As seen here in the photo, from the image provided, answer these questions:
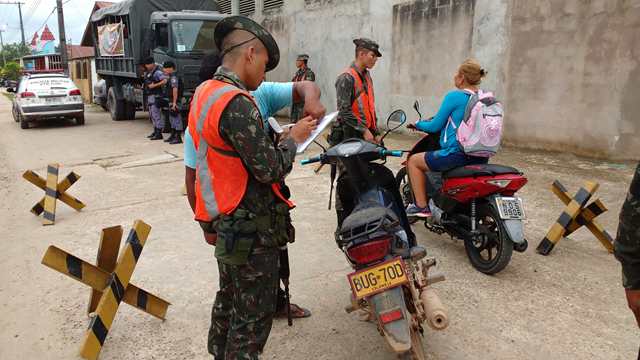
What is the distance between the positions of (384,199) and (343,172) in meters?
0.32

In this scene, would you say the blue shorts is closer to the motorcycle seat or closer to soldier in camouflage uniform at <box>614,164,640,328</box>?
the motorcycle seat

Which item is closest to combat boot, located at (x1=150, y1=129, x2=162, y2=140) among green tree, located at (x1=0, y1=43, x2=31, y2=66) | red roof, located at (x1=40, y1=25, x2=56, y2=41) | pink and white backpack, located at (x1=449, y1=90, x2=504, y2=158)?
Result: pink and white backpack, located at (x1=449, y1=90, x2=504, y2=158)

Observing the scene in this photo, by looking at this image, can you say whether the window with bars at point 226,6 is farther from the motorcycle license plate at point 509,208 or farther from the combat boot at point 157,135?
the motorcycle license plate at point 509,208

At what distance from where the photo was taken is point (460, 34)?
29.0ft

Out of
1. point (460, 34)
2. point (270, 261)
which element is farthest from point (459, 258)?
point (460, 34)

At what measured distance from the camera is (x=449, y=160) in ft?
12.3

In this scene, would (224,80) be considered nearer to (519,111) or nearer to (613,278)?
(613,278)

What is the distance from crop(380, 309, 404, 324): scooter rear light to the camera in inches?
89.8

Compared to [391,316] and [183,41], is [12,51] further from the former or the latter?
[391,316]

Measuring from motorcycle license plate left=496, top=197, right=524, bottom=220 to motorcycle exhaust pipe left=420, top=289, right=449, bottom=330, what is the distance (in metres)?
1.33

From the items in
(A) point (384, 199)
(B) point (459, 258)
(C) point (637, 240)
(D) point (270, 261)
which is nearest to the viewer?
(C) point (637, 240)

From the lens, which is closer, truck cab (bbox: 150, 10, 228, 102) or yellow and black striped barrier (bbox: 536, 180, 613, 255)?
yellow and black striped barrier (bbox: 536, 180, 613, 255)

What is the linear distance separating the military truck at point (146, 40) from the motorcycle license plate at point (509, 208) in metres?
8.03

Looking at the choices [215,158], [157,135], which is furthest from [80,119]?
[215,158]
